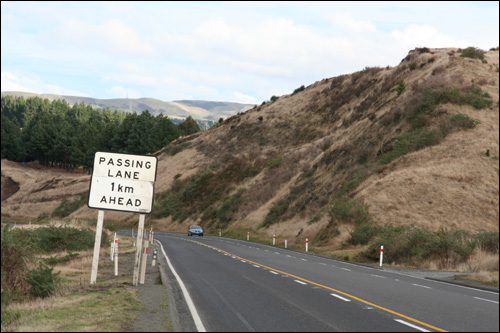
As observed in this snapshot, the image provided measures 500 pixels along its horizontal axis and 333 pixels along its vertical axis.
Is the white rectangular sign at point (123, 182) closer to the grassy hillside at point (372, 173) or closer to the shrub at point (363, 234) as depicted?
the grassy hillside at point (372, 173)

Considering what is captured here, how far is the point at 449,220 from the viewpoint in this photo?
32281mm

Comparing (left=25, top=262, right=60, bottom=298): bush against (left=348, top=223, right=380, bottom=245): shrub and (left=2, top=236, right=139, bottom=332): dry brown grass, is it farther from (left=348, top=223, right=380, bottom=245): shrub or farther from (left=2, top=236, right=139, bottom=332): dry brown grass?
(left=348, top=223, right=380, bottom=245): shrub

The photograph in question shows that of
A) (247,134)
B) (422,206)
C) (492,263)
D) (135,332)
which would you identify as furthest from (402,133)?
(247,134)

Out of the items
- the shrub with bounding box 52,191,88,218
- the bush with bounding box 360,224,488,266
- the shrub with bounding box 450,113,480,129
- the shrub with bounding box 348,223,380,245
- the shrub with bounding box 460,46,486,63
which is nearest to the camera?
the bush with bounding box 360,224,488,266

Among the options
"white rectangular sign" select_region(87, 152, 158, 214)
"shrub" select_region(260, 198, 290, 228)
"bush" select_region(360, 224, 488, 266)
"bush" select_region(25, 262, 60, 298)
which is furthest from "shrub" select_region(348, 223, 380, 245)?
"bush" select_region(25, 262, 60, 298)

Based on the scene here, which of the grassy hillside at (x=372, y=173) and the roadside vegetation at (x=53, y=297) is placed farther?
the grassy hillside at (x=372, y=173)

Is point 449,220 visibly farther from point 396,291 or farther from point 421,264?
point 396,291

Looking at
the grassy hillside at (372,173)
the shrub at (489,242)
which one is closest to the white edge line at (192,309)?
the grassy hillside at (372,173)

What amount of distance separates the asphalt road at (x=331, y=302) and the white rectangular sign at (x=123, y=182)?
278cm

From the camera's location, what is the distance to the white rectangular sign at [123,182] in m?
14.8

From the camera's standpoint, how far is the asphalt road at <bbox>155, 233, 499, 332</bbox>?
364 inches

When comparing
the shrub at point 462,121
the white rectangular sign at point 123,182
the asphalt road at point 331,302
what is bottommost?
the asphalt road at point 331,302

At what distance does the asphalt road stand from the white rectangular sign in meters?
2.78

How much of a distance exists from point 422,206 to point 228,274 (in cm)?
2007
